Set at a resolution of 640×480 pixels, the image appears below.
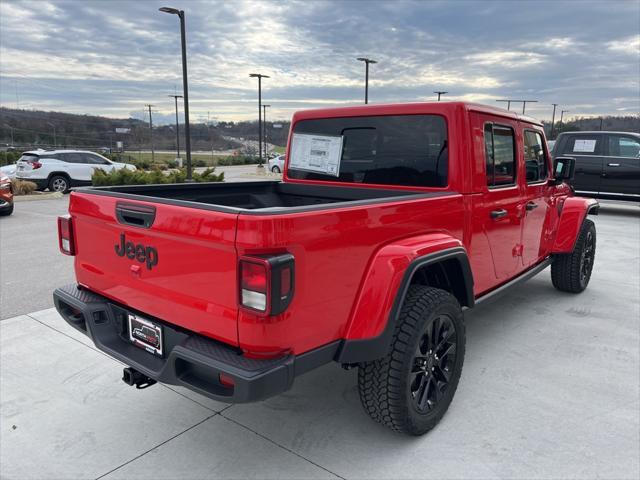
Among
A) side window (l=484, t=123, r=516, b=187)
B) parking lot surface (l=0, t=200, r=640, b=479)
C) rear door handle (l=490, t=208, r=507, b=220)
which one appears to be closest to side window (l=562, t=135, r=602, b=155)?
parking lot surface (l=0, t=200, r=640, b=479)

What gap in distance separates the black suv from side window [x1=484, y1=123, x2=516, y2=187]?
8.65 m

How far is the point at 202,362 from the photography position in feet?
6.55

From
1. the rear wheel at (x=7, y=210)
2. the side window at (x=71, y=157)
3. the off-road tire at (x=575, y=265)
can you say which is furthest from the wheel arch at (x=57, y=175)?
the off-road tire at (x=575, y=265)

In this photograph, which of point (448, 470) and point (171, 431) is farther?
Answer: point (171, 431)

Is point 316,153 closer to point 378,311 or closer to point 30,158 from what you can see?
point 378,311

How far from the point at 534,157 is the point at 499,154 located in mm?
884

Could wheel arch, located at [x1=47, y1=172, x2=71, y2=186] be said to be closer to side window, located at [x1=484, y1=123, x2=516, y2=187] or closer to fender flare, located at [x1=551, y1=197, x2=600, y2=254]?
fender flare, located at [x1=551, y1=197, x2=600, y2=254]

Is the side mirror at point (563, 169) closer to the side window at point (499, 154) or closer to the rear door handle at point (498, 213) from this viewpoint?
the side window at point (499, 154)

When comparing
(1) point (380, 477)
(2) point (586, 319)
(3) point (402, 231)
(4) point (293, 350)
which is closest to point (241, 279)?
(4) point (293, 350)

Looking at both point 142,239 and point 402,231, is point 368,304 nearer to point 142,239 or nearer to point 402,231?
point 402,231

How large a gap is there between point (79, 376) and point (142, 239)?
63.7 inches

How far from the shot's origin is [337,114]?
3709 millimetres

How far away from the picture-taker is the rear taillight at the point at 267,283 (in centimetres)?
184

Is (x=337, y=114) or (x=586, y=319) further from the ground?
(x=337, y=114)
